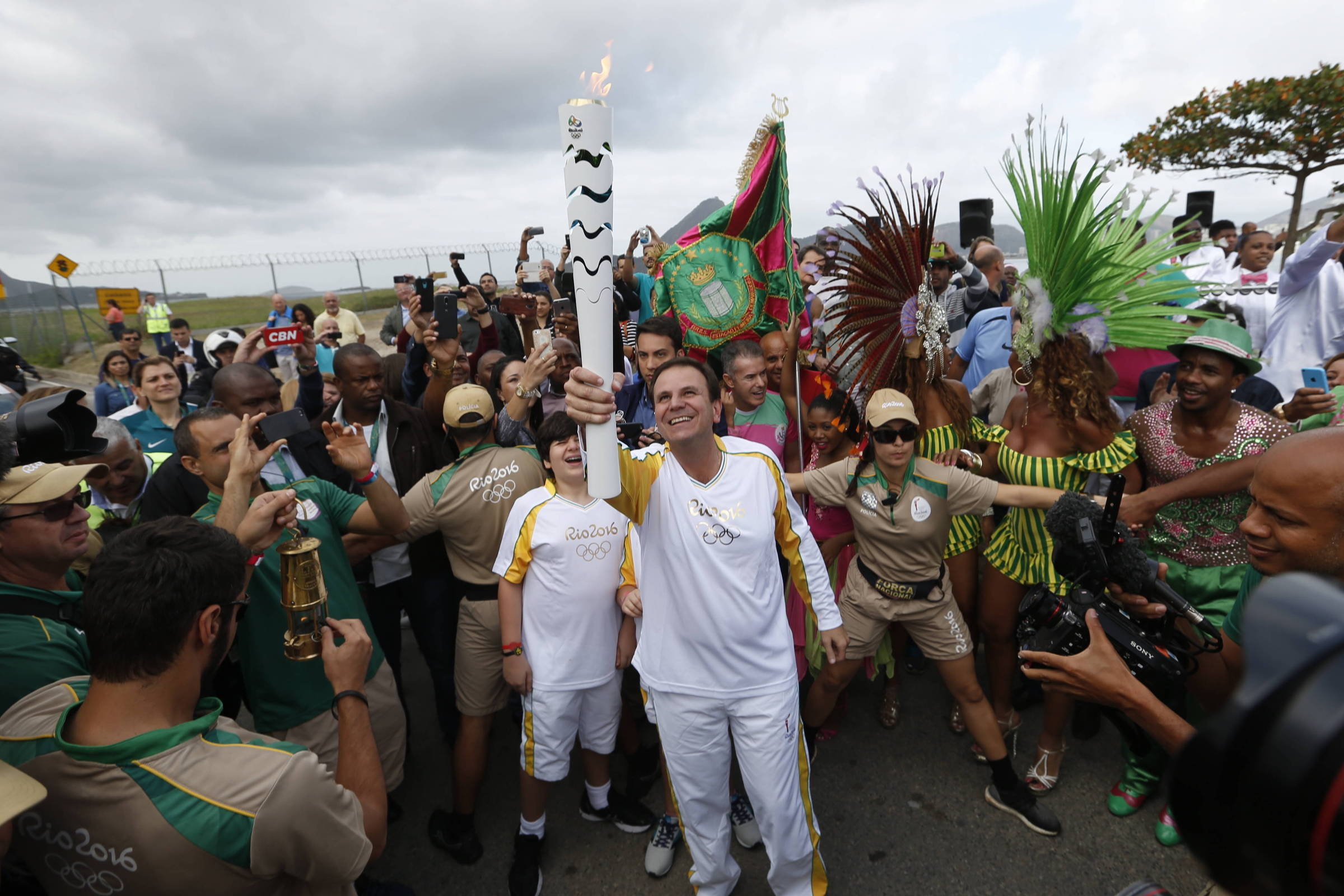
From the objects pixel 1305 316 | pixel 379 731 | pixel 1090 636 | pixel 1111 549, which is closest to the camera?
pixel 1090 636

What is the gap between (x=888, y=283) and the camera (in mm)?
3830

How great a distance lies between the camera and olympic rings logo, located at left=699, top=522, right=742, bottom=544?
2449 millimetres

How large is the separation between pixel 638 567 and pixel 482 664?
1.07 meters

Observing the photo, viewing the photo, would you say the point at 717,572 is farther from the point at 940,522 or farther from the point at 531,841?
the point at 531,841

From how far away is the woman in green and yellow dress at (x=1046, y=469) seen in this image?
3.35 m

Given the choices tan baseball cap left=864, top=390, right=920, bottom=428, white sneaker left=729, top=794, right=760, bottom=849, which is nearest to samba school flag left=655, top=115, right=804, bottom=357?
tan baseball cap left=864, top=390, right=920, bottom=428

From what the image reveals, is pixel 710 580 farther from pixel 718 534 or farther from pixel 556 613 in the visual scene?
pixel 556 613

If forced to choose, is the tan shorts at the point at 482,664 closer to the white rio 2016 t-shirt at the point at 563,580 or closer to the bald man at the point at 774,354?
the white rio 2016 t-shirt at the point at 563,580

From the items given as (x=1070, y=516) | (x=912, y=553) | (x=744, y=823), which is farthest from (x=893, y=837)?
(x=1070, y=516)

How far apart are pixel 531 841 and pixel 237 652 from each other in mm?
1512

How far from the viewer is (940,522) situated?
329 cm

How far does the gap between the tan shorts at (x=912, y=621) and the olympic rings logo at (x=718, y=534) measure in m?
1.22

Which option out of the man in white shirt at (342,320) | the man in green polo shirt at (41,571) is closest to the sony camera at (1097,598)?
the man in green polo shirt at (41,571)

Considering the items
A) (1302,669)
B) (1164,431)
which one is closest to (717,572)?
(1302,669)
